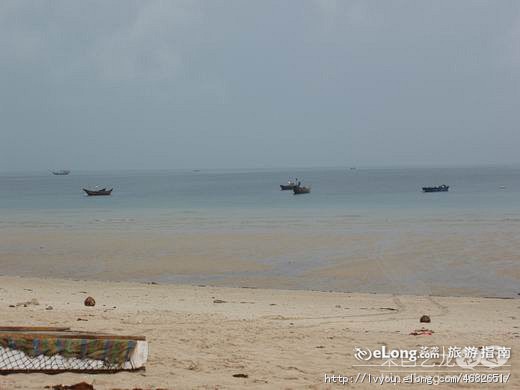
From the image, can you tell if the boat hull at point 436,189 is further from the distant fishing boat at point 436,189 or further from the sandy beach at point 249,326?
the sandy beach at point 249,326

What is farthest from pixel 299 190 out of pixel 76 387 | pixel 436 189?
pixel 76 387

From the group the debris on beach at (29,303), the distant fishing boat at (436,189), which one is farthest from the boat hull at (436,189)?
the debris on beach at (29,303)

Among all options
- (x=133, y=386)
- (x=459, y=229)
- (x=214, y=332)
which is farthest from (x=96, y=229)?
(x=133, y=386)

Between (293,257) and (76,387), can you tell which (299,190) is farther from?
(76,387)

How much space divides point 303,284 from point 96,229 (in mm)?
22316

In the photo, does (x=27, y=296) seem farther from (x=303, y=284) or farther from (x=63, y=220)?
(x=63, y=220)

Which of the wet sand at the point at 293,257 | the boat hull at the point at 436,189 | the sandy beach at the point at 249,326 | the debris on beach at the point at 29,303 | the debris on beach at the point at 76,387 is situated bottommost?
the debris on beach at the point at 76,387

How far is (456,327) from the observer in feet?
36.1

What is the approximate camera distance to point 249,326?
34.5 ft

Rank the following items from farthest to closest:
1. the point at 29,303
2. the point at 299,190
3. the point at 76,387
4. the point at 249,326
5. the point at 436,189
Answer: the point at 436,189, the point at 299,190, the point at 29,303, the point at 249,326, the point at 76,387

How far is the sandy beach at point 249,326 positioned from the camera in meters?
7.26

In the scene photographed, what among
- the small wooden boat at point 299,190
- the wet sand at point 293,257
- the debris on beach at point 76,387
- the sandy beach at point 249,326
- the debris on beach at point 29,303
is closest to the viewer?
the debris on beach at point 76,387

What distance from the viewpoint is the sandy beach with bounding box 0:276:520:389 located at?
23.8 feet

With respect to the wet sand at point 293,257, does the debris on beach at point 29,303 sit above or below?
below
